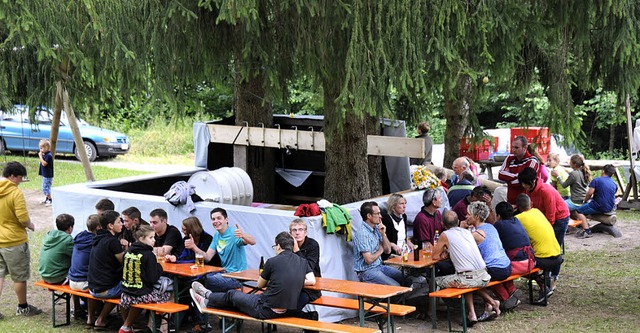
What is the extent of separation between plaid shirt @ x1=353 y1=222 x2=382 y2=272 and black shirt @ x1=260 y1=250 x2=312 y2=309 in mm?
1539

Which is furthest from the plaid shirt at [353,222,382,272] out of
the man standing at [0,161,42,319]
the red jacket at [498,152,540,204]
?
the man standing at [0,161,42,319]

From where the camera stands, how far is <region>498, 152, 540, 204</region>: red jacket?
12117mm

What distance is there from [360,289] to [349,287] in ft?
0.45

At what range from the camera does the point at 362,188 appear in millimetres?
12102

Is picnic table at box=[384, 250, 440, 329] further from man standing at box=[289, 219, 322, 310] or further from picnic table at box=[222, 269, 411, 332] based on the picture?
man standing at box=[289, 219, 322, 310]

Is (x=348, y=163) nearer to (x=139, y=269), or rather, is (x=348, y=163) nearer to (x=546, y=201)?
(x=546, y=201)

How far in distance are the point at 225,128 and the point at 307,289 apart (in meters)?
5.77

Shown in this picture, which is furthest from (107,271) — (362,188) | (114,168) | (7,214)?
(114,168)

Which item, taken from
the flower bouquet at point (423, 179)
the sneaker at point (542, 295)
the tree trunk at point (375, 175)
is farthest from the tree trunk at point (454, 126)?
the sneaker at point (542, 295)

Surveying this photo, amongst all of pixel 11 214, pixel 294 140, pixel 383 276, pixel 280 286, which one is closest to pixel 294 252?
pixel 280 286

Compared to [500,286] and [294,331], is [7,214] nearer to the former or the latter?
[294,331]

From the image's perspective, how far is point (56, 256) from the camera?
32.1 ft

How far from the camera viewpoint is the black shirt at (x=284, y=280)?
8148 mm

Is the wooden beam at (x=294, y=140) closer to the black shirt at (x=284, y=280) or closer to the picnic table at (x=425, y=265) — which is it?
the picnic table at (x=425, y=265)
